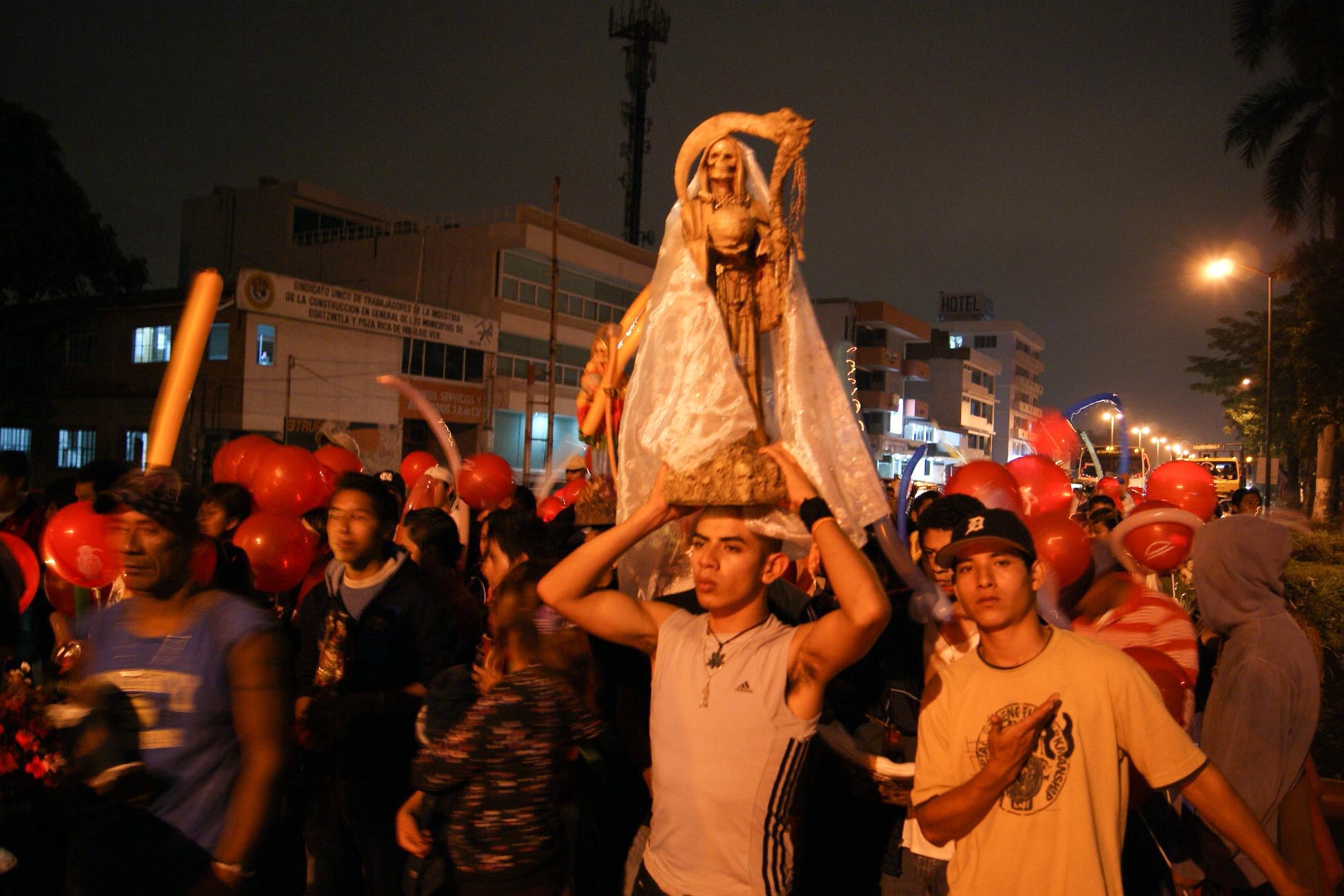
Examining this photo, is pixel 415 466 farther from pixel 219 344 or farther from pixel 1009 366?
pixel 1009 366

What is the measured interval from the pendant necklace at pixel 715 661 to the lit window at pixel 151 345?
2699 centimetres

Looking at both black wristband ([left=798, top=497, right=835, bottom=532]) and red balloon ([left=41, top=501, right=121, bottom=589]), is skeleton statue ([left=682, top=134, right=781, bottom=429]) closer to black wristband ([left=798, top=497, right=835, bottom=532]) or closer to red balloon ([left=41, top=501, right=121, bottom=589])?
black wristband ([left=798, top=497, right=835, bottom=532])

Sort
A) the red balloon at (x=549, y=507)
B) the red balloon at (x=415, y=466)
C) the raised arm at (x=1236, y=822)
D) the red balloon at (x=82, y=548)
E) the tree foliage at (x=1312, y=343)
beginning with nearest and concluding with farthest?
the raised arm at (x=1236, y=822)
the red balloon at (x=82, y=548)
the red balloon at (x=549, y=507)
the red balloon at (x=415, y=466)
the tree foliage at (x=1312, y=343)

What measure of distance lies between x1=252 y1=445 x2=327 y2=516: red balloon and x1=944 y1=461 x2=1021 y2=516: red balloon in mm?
4349

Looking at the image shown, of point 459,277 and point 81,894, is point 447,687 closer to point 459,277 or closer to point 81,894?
point 81,894

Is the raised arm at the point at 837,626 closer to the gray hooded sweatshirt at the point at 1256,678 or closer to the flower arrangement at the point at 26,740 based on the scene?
the gray hooded sweatshirt at the point at 1256,678

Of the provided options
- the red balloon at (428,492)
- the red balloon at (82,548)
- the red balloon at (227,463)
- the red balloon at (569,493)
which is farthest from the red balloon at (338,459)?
the red balloon at (82,548)

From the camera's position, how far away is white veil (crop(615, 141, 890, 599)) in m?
3.20

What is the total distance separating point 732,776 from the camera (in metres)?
2.36

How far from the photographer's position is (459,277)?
3042 centimetres

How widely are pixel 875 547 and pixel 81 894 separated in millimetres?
3988

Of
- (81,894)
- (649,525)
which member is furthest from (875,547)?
(81,894)

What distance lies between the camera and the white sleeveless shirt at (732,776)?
7.68 ft

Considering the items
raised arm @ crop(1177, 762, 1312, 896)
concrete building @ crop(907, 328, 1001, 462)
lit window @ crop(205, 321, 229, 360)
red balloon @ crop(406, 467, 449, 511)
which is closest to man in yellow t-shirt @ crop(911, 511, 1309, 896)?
raised arm @ crop(1177, 762, 1312, 896)
